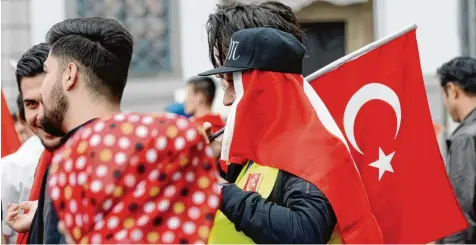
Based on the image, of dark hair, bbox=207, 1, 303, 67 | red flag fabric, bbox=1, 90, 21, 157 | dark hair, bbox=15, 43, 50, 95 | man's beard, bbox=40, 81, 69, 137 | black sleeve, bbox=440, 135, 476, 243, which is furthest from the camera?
red flag fabric, bbox=1, 90, 21, 157

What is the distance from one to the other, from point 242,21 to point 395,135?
772 millimetres

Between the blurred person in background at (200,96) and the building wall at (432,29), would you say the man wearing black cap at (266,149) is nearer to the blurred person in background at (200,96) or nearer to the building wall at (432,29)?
the blurred person in background at (200,96)

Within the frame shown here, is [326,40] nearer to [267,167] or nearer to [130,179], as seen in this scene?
[267,167]

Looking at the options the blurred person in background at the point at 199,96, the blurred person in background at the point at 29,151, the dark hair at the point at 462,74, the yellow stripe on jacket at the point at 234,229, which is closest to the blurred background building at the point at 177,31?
the blurred person in background at the point at 199,96

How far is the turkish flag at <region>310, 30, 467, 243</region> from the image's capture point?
11.3 feet

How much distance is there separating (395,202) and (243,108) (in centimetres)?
86

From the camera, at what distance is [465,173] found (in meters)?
4.83

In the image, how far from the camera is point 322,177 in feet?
8.84

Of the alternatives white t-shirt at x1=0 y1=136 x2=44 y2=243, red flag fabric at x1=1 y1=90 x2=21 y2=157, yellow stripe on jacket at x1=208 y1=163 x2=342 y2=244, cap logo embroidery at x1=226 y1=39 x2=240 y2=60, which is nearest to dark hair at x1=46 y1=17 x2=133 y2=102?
cap logo embroidery at x1=226 y1=39 x2=240 y2=60

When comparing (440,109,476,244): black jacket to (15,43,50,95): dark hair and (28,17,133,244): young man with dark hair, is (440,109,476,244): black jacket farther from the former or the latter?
(28,17,133,244): young man with dark hair

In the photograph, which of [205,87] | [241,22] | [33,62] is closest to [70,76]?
[241,22]

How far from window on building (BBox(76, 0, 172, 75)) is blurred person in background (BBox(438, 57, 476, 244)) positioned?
17.9 ft

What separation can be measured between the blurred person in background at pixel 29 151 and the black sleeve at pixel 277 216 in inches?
18.9

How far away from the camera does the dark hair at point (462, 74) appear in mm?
5273
